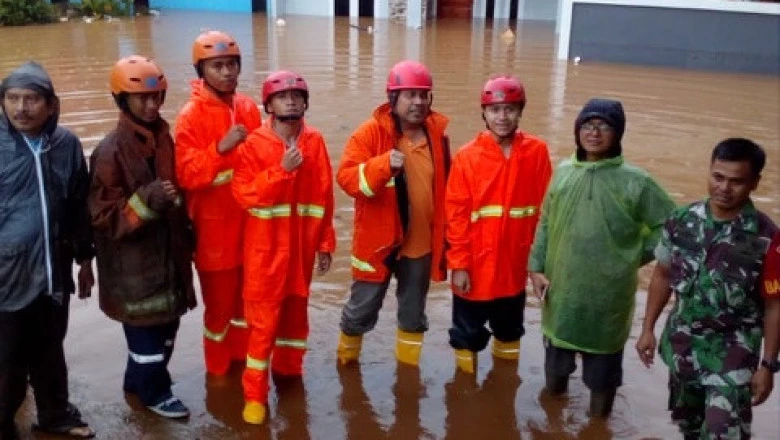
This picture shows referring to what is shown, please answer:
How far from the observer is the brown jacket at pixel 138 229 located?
3.86 metres

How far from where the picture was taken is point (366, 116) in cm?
1181

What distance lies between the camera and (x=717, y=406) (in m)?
3.33

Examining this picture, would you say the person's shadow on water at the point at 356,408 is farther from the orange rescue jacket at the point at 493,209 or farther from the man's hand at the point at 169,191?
the man's hand at the point at 169,191

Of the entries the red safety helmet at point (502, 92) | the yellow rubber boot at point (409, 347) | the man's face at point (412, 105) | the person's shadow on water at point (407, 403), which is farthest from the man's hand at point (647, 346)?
the man's face at point (412, 105)

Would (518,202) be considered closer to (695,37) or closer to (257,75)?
(257,75)

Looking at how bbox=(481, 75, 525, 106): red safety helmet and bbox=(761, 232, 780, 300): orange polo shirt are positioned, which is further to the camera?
bbox=(481, 75, 525, 106): red safety helmet

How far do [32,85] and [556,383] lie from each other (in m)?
3.08

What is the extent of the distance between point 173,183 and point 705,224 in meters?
2.51

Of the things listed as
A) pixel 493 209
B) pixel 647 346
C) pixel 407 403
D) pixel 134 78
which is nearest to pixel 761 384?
pixel 647 346

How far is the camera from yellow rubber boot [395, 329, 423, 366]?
489 cm

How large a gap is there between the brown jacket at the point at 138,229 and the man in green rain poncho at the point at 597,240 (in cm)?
189

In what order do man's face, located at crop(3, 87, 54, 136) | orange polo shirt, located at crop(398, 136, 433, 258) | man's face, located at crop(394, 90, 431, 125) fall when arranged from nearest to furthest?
man's face, located at crop(3, 87, 54, 136) → man's face, located at crop(394, 90, 431, 125) → orange polo shirt, located at crop(398, 136, 433, 258)

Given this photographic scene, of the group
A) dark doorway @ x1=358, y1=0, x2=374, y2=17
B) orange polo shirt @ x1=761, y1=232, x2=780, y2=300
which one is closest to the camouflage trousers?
orange polo shirt @ x1=761, y1=232, x2=780, y2=300

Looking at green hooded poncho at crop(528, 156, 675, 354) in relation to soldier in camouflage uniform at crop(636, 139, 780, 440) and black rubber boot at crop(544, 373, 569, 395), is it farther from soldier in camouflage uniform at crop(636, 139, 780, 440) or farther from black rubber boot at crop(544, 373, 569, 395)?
soldier in camouflage uniform at crop(636, 139, 780, 440)
